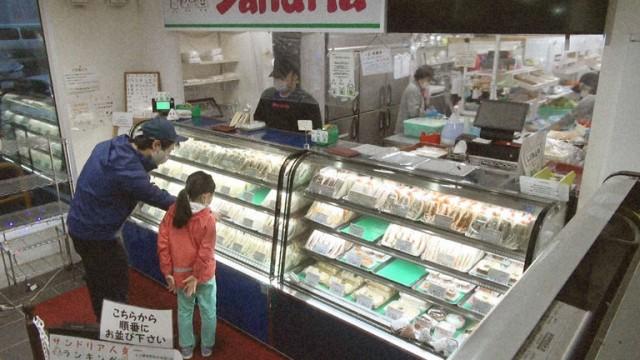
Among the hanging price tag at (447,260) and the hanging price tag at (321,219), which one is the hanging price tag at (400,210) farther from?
the hanging price tag at (321,219)

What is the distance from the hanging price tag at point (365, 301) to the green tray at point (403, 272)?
0.77ft

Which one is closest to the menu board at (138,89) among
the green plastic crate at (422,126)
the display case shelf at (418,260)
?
the display case shelf at (418,260)

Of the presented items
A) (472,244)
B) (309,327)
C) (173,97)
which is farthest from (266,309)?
(173,97)

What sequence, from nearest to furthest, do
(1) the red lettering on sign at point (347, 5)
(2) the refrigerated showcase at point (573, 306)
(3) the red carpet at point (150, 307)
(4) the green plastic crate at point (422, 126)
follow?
(2) the refrigerated showcase at point (573, 306)
(1) the red lettering on sign at point (347, 5)
(3) the red carpet at point (150, 307)
(4) the green plastic crate at point (422, 126)

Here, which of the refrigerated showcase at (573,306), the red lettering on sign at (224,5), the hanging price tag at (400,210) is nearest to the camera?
the refrigerated showcase at (573,306)

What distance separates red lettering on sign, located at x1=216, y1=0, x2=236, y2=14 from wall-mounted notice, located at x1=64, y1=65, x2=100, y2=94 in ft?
6.93

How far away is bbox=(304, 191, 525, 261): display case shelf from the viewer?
3363 mm

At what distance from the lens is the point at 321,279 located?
4418mm

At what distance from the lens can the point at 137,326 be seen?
2.38 meters

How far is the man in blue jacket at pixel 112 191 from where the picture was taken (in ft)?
13.6

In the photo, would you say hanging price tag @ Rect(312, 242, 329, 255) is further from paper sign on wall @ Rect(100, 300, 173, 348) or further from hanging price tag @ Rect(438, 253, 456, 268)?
paper sign on wall @ Rect(100, 300, 173, 348)

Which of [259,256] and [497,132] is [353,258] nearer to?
[259,256]

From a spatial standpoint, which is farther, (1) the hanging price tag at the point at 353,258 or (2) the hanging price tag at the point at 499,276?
(1) the hanging price tag at the point at 353,258

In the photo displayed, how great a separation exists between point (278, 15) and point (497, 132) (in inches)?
103
